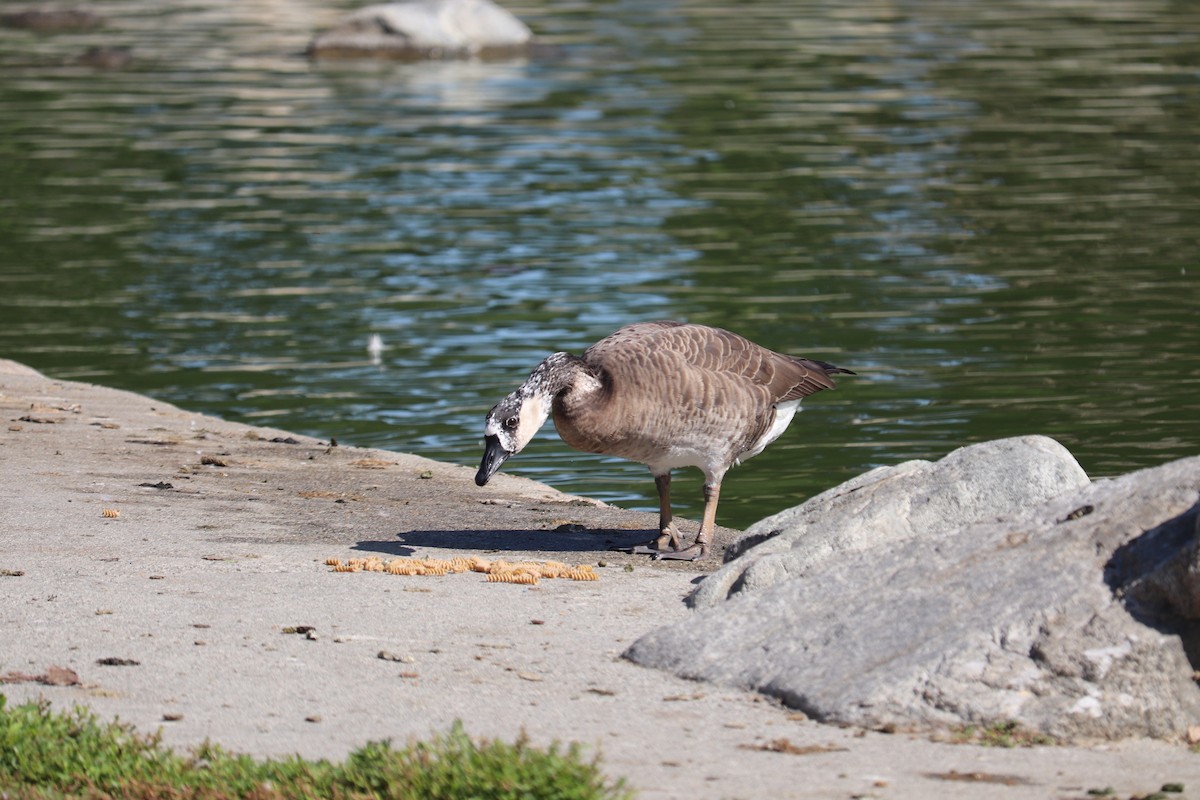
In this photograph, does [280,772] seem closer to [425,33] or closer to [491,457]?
[491,457]

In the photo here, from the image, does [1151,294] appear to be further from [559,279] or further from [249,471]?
[249,471]

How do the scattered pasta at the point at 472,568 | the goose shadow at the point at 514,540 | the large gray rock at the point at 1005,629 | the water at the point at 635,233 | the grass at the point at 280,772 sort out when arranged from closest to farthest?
the grass at the point at 280,772, the large gray rock at the point at 1005,629, the scattered pasta at the point at 472,568, the goose shadow at the point at 514,540, the water at the point at 635,233

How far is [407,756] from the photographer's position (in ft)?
18.2

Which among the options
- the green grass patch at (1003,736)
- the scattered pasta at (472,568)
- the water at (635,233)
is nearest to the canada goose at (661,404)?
the scattered pasta at (472,568)

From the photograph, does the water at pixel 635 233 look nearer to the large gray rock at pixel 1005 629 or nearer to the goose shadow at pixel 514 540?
the goose shadow at pixel 514 540

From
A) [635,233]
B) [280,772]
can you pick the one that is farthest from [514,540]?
[635,233]

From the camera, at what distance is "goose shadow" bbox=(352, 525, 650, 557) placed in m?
9.43

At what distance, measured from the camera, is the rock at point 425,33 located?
3856 centimetres

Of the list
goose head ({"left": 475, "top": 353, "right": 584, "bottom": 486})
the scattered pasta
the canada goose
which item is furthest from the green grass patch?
goose head ({"left": 475, "top": 353, "right": 584, "bottom": 486})

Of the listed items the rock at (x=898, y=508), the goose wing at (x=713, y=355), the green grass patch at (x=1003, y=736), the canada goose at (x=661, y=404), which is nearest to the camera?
the green grass patch at (x=1003, y=736)

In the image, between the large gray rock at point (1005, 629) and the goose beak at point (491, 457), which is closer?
the large gray rock at point (1005, 629)

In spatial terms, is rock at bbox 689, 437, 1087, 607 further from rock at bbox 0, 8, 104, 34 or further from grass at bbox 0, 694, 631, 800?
rock at bbox 0, 8, 104, 34

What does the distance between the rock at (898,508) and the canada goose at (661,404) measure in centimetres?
69

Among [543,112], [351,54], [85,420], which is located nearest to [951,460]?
[85,420]
